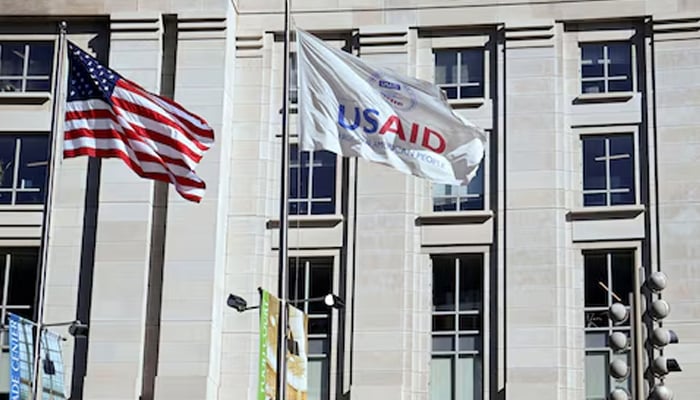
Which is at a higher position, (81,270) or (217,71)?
(217,71)

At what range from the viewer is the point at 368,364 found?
34.5 metres

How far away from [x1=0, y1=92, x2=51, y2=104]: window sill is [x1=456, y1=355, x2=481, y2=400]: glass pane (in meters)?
12.7

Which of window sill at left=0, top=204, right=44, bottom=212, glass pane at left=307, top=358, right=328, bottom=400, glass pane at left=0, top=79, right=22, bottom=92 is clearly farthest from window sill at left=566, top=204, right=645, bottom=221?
glass pane at left=0, top=79, right=22, bottom=92

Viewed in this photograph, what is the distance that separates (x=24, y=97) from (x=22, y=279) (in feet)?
15.7

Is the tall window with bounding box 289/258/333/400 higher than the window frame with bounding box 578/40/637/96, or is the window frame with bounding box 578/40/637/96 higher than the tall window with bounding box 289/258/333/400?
the window frame with bounding box 578/40/637/96

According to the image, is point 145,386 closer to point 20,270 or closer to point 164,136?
point 20,270

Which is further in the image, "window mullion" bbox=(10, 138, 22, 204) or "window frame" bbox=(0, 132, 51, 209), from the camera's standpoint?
"window mullion" bbox=(10, 138, 22, 204)

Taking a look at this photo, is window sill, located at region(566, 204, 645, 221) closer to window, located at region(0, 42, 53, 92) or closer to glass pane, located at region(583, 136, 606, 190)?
glass pane, located at region(583, 136, 606, 190)

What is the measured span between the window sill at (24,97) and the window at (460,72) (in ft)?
33.8

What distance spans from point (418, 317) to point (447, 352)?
1.16 metres

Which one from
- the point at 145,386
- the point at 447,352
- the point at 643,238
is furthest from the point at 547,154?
the point at 145,386

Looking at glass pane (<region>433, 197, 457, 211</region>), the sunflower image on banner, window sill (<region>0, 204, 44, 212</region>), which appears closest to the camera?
the sunflower image on banner

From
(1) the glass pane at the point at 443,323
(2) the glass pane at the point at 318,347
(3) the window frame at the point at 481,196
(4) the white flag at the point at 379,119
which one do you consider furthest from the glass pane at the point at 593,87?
(4) the white flag at the point at 379,119

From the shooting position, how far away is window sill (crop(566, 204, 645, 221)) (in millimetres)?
34969
